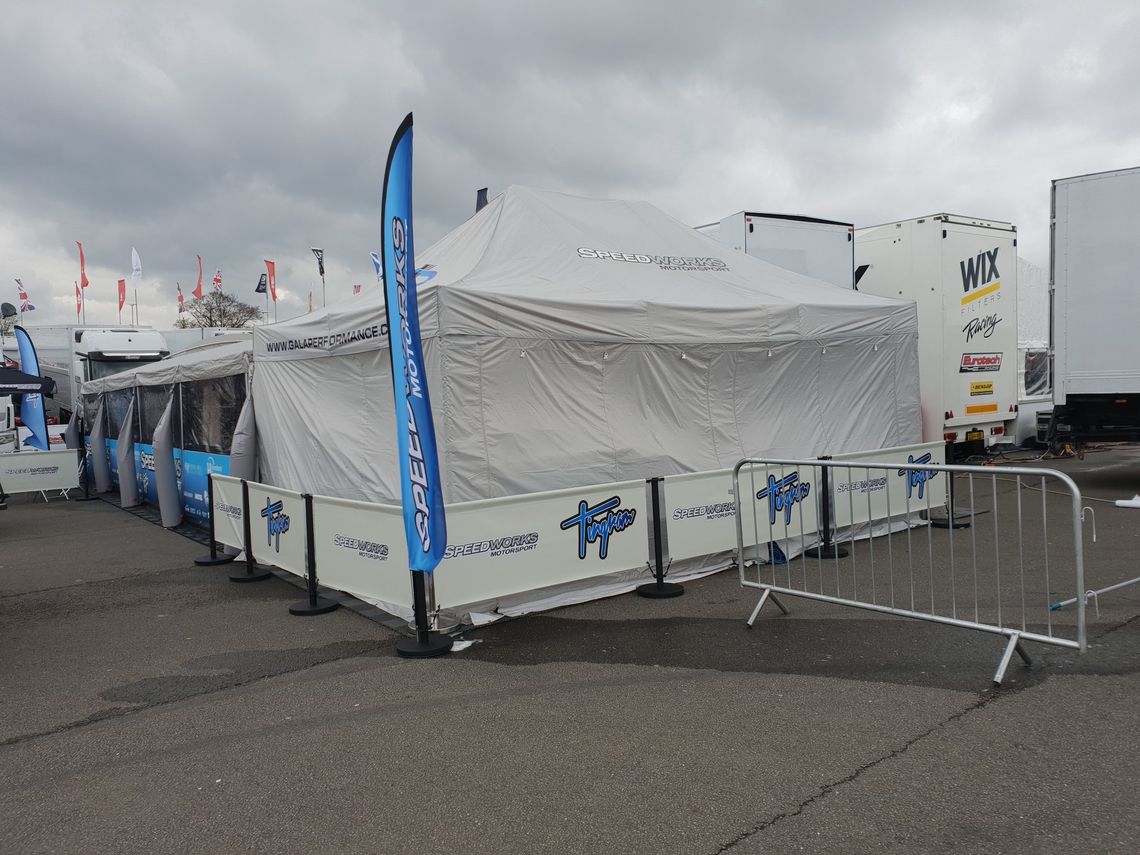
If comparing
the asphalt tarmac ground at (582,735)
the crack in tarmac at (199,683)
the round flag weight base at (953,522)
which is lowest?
the crack in tarmac at (199,683)

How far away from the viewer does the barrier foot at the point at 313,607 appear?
23.2ft

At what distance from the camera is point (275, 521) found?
7.88 meters

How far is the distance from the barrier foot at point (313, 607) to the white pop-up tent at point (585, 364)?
42.7 inches

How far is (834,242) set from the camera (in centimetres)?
1297

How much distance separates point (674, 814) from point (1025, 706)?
226cm

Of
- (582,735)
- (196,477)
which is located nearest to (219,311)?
(196,477)

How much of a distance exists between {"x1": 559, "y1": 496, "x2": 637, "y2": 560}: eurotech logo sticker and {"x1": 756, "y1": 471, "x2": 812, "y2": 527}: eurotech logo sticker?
155 cm

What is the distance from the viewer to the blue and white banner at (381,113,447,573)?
5449 millimetres

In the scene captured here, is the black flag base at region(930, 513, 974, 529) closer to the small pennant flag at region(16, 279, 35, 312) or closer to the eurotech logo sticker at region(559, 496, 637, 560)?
the eurotech logo sticker at region(559, 496, 637, 560)

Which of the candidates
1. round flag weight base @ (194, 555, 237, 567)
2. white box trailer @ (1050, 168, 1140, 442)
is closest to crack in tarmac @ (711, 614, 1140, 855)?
round flag weight base @ (194, 555, 237, 567)

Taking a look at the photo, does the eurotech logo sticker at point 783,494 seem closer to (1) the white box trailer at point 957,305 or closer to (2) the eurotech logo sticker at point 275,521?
(2) the eurotech logo sticker at point 275,521

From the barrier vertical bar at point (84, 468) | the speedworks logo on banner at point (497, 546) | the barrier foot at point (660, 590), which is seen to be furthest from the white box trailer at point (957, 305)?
the barrier vertical bar at point (84, 468)

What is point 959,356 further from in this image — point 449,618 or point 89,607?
point 89,607

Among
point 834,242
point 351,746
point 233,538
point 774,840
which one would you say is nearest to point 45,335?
point 233,538
